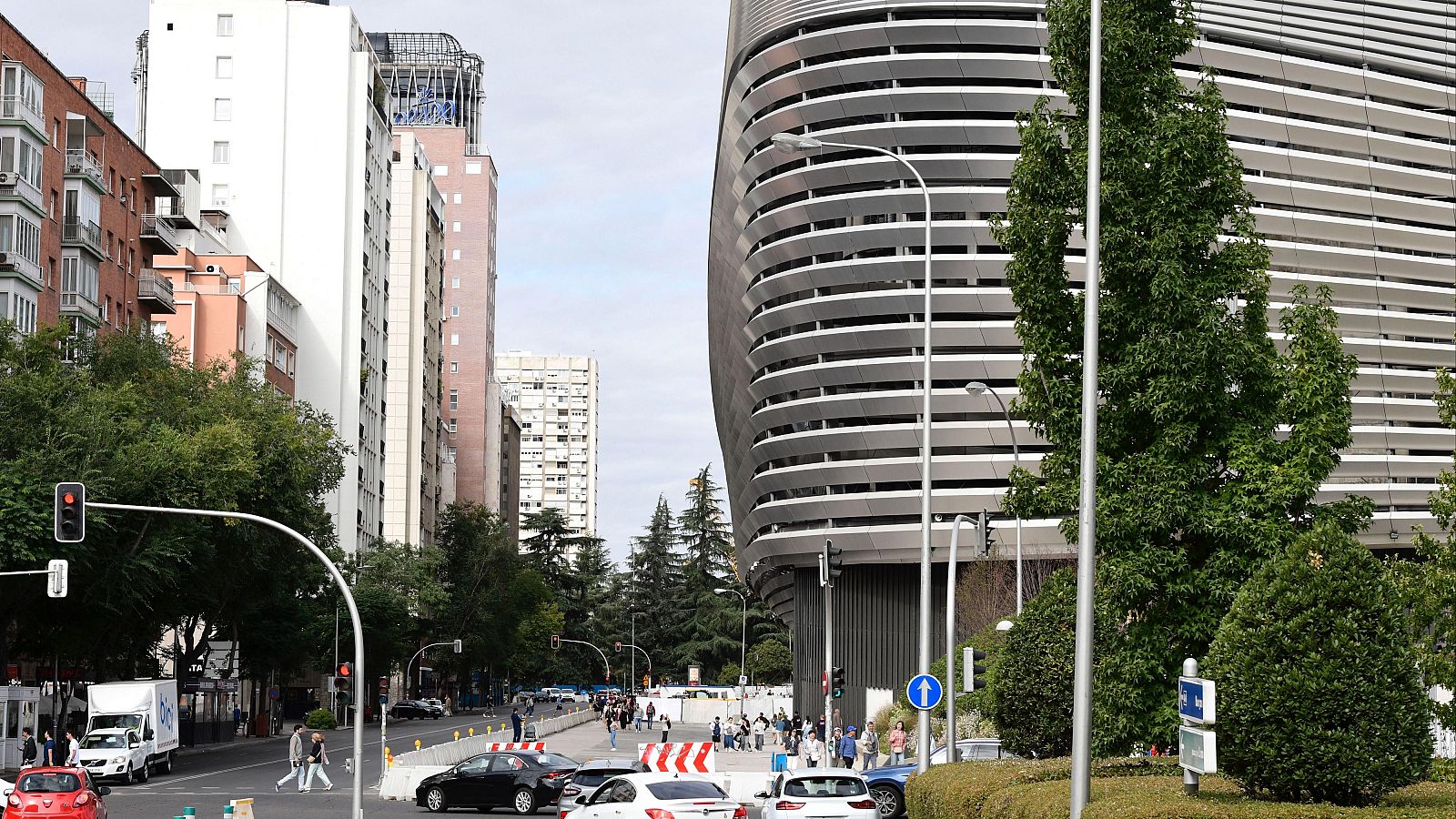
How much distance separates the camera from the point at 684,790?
25.5 m

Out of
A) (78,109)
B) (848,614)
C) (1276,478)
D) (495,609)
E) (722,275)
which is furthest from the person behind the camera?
(495,609)

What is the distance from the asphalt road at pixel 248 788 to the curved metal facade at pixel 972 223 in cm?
2053

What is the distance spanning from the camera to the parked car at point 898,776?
29375mm

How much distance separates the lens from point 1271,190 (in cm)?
6706

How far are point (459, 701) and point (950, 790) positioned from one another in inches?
4291

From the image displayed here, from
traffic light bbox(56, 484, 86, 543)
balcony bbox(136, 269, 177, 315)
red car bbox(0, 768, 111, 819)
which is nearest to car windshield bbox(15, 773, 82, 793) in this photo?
red car bbox(0, 768, 111, 819)

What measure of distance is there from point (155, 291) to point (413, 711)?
36.9m

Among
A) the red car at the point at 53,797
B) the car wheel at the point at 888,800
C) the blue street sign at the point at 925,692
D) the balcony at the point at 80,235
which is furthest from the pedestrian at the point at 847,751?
the balcony at the point at 80,235

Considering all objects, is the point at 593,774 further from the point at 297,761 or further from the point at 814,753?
the point at 814,753

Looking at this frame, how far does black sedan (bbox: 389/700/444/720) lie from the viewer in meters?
98.9

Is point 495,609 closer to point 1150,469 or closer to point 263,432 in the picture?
point 263,432

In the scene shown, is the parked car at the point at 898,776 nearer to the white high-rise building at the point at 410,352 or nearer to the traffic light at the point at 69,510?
the traffic light at the point at 69,510

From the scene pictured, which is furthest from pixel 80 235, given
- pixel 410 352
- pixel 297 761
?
pixel 410 352

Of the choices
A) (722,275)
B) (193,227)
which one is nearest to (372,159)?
(193,227)
